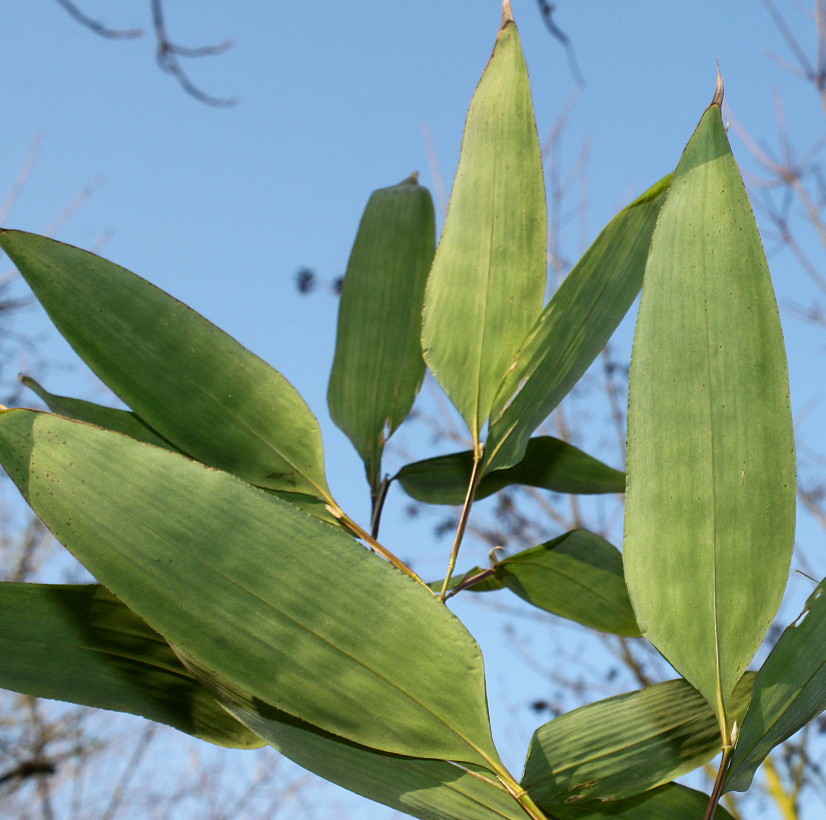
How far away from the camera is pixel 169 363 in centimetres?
38

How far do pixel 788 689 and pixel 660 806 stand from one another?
11 cm

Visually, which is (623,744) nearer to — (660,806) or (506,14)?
(660,806)

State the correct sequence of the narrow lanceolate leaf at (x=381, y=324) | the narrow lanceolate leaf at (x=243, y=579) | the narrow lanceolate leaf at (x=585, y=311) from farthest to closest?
the narrow lanceolate leaf at (x=381, y=324), the narrow lanceolate leaf at (x=585, y=311), the narrow lanceolate leaf at (x=243, y=579)

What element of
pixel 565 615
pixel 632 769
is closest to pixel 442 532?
pixel 565 615

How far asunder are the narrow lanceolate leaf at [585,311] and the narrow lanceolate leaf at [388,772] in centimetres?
16

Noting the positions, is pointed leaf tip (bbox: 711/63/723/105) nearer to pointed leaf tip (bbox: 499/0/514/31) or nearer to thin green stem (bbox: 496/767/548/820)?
pointed leaf tip (bbox: 499/0/514/31)

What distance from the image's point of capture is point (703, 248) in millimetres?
317

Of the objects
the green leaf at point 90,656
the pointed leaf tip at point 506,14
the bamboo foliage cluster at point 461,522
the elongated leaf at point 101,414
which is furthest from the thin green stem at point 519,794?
A: the pointed leaf tip at point 506,14

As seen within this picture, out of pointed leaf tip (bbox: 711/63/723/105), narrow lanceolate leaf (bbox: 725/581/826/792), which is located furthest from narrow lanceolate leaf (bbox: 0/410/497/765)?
pointed leaf tip (bbox: 711/63/723/105)

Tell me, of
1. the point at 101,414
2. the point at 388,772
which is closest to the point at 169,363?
the point at 101,414

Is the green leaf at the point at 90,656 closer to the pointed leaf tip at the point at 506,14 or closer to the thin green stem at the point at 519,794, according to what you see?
the thin green stem at the point at 519,794

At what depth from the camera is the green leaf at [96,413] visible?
449 mm

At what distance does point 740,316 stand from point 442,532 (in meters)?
2.14

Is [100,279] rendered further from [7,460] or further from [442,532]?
Result: [442,532]
